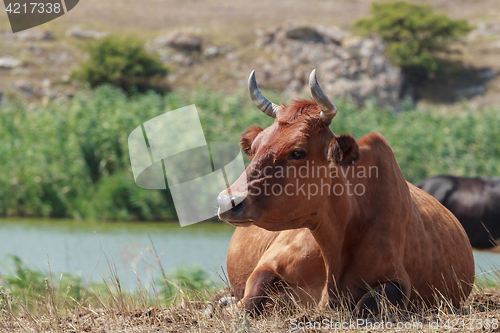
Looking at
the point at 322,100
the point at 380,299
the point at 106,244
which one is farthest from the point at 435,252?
the point at 106,244

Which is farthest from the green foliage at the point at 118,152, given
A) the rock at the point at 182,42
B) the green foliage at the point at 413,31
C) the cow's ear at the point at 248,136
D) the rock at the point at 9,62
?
the green foliage at the point at 413,31

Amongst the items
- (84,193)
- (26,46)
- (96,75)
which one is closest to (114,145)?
(84,193)

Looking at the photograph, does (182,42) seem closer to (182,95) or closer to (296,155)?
(182,95)

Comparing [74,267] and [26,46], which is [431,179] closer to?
[74,267]

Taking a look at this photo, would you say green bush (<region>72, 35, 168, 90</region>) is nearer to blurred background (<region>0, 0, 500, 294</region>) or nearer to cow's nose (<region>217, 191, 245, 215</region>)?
blurred background (<region>0, 0, 500, 294</region>)

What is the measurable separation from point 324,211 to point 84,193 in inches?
572

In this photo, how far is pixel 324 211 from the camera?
374cm

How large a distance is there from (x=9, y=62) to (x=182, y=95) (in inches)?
658

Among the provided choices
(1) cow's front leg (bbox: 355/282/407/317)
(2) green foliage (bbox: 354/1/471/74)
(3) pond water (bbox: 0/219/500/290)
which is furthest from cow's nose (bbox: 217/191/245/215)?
(2) green foliage (bbox: 354/1/471/74)

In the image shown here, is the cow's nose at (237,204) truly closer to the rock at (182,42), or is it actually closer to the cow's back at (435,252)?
the cow's back at (435,252)

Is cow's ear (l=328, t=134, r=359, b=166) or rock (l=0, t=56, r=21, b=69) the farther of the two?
rock (l=0, t=56, r=21, b=69)

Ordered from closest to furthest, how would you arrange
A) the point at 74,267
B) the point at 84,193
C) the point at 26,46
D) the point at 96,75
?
the point at 74,267 < the point at 84,193 < the point at 96,75 < the point at 26,46

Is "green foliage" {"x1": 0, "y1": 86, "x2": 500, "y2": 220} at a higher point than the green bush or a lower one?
lower

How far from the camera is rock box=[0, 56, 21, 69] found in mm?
35281
